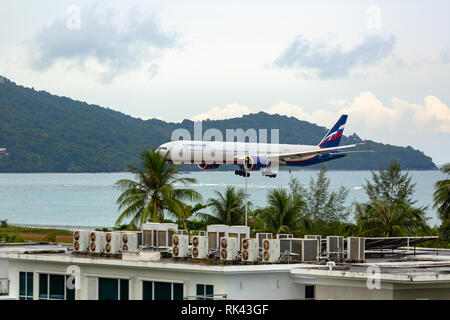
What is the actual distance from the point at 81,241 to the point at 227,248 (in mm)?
7461

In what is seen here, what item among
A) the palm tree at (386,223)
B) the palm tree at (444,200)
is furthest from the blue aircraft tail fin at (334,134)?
the palm tree at (386,223)

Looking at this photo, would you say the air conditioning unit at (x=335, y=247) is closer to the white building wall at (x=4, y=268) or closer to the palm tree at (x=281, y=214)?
the white building wall at (x=4, y=268)

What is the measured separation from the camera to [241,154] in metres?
90.9

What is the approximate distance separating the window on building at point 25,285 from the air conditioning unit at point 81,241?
7.56 feet

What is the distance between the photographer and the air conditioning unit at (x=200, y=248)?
2931 centimetres

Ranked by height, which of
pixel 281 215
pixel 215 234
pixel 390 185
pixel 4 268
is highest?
pixel 390 185

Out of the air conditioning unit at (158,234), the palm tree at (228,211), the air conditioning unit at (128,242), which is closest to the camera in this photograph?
the air conditioning unit at (128,242)

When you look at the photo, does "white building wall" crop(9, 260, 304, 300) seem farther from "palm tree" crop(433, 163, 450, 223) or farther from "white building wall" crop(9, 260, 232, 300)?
"palm tree" crop(433, 163, 450, 223)

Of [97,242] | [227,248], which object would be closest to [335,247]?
[227,248]

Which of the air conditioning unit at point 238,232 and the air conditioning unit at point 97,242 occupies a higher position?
the air conditioning unit at point 238,232

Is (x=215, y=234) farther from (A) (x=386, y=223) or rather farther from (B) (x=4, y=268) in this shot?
(A) (x=386, y=223)

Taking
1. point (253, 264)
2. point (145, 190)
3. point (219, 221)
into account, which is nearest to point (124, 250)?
point (253, 264)
